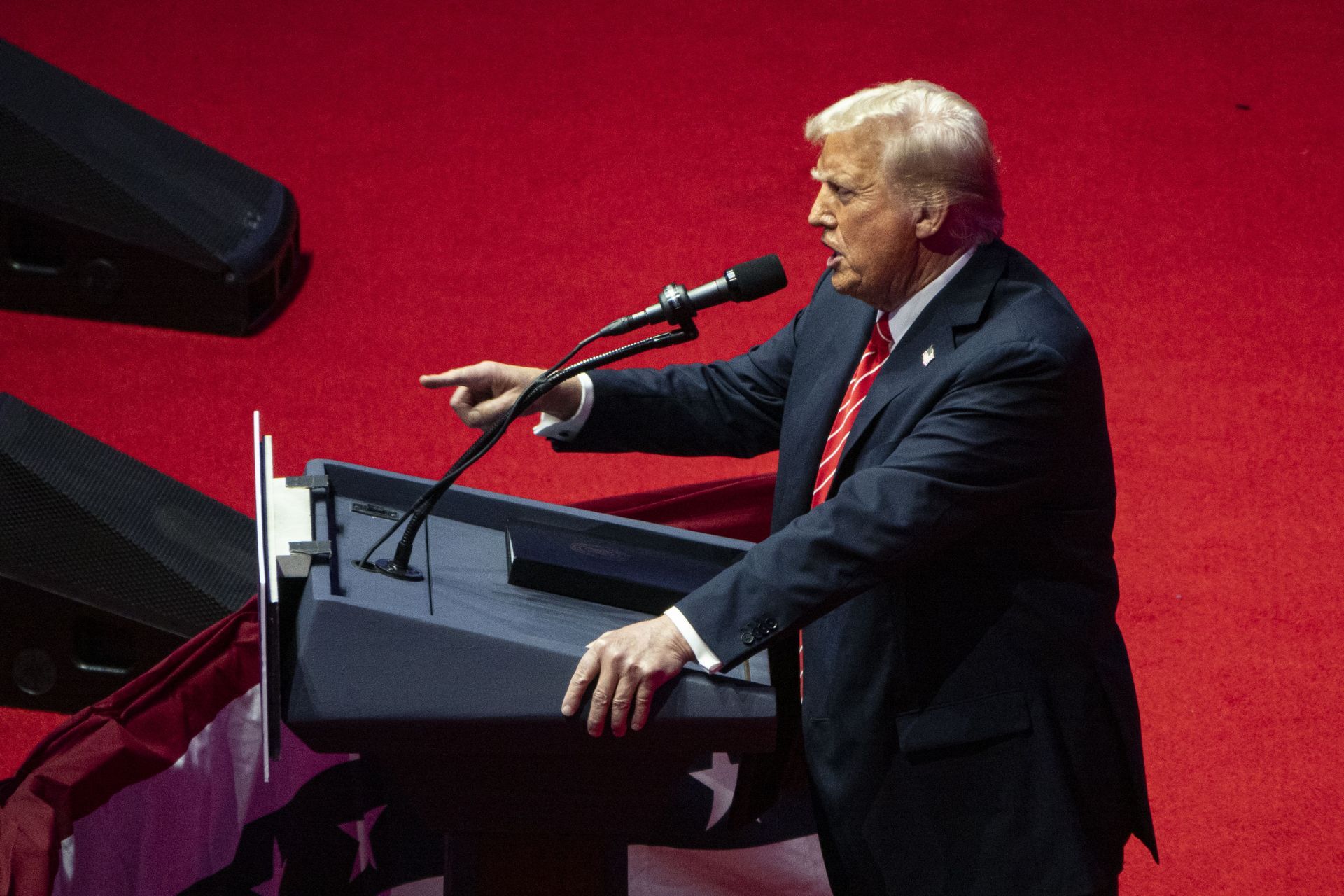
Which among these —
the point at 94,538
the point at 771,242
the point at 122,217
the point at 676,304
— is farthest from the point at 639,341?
the point at 771,242

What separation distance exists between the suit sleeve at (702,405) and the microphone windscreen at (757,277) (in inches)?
15.2

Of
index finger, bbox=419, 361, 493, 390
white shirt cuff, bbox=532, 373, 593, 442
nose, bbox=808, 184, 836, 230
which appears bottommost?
white shirt cuff, bbox=532, 373, 593, 442

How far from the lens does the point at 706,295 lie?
1.38 metres

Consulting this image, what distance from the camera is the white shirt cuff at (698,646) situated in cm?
125

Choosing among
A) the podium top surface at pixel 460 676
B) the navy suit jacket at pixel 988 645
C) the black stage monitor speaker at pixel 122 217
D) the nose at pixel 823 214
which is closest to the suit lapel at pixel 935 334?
the navy suit jacket at pixel 988 645

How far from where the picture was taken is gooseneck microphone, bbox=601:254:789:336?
1.37 m

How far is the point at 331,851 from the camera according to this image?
1.90 metres

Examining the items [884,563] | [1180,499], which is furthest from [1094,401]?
[1180,499]

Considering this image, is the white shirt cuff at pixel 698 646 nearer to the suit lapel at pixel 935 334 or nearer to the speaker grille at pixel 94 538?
the suit lapel at pixel 935 334

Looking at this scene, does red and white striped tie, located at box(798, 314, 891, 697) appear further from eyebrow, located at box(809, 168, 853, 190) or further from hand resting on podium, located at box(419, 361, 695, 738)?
hand resting on podium, located at box(419, 361, 695, 738)

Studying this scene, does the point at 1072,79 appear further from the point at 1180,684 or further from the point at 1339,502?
the point at 1180,684

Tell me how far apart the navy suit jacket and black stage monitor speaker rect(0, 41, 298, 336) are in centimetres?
236

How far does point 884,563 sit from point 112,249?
265 cm

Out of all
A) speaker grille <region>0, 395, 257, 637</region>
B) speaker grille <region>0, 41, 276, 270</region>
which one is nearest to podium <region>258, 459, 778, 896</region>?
speaker grille <region>0, 395, 257, 637</region>
